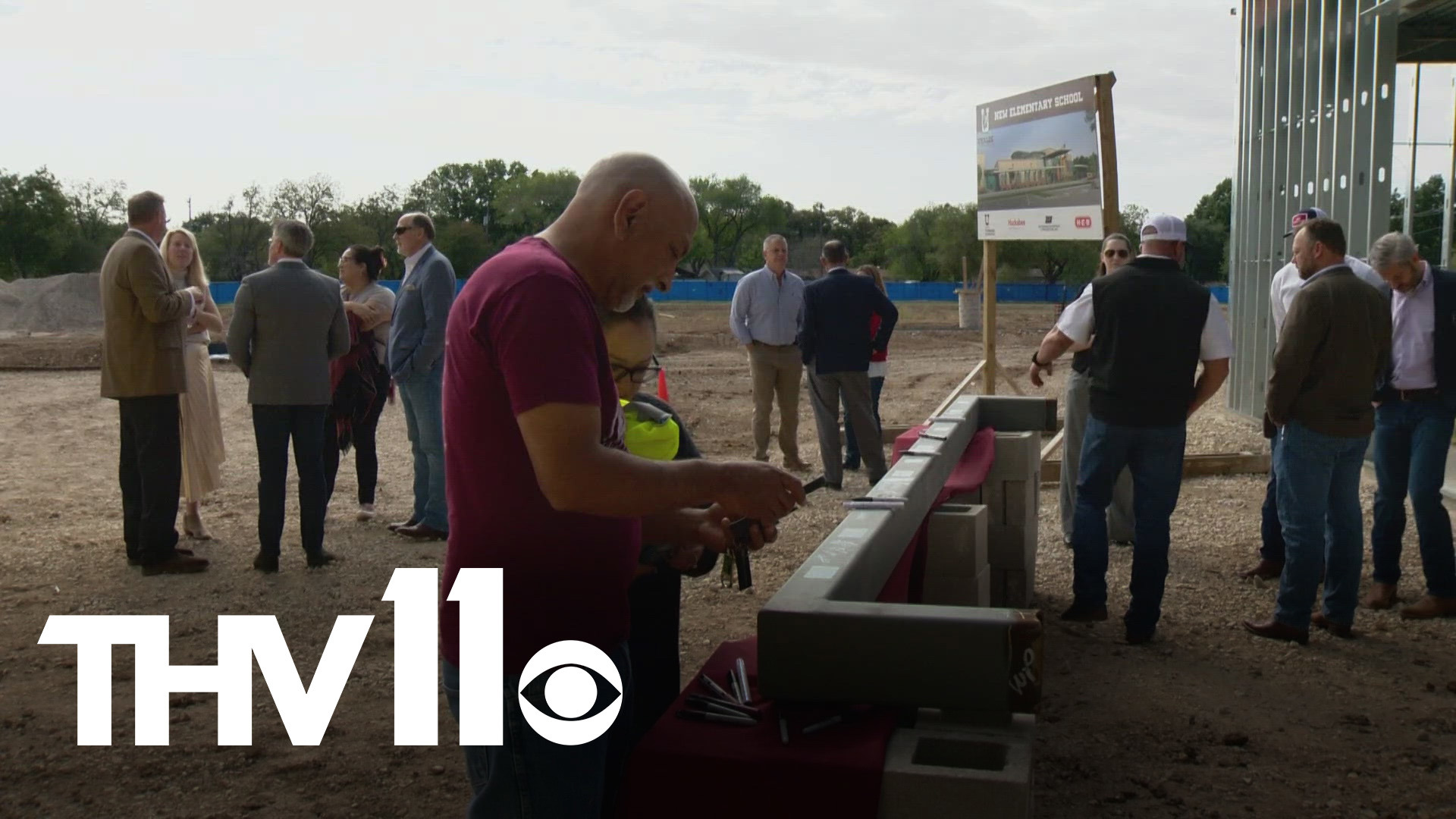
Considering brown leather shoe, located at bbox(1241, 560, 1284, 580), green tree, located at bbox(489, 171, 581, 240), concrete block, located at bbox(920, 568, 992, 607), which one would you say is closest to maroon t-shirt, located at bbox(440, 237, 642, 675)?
concrete block, located at bbox(920, 568, 992, 607)

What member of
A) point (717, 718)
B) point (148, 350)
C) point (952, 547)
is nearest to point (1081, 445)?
point (952, 547)

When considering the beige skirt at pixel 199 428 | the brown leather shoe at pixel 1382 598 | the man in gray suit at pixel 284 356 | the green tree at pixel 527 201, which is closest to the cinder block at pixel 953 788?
the brown leather shoe at pixel 1382 598

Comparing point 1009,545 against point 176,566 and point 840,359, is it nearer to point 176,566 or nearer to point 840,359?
point 840,359

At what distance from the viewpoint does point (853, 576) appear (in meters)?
3.12

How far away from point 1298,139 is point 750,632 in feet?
27.0

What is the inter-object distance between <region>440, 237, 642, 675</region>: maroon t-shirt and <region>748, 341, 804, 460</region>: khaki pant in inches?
347

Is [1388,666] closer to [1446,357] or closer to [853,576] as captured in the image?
[1446,357]

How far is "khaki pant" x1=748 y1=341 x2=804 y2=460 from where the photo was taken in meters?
11.0

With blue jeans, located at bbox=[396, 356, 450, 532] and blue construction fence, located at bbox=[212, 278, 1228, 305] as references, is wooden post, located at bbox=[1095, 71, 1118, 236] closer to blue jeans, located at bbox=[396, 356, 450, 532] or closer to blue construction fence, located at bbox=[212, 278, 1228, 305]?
blue jeans, located at bbox=[396, 356, 450, 532]

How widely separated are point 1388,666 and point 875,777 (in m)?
4.20

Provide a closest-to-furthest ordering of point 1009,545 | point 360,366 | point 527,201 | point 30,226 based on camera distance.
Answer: point 1009,545 → point 360,366 → point 30,226 → point 527,201

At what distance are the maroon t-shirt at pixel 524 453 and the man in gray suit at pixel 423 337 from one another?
5.63 metres

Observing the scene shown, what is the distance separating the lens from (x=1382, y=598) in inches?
256

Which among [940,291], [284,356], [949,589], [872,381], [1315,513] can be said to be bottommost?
[949,589]
